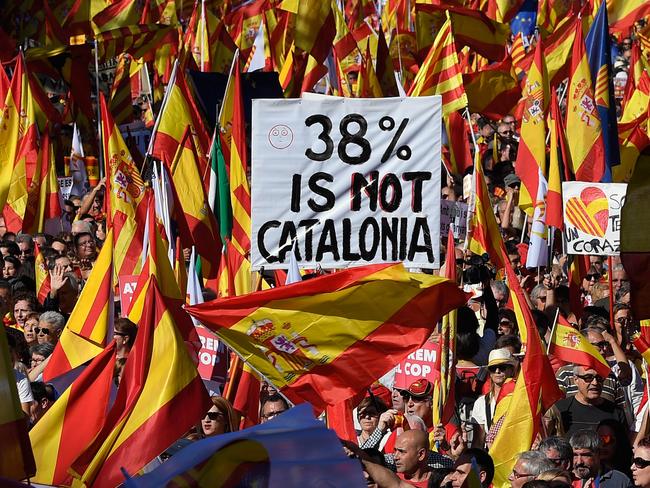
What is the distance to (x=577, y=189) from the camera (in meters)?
12.4

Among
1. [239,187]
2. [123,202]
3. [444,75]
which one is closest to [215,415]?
[239,187]

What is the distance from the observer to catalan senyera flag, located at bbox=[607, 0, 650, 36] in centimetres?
1973

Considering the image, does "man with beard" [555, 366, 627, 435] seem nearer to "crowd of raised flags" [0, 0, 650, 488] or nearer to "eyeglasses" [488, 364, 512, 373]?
"crowd of raised flags" [0, 0, 650, 488]

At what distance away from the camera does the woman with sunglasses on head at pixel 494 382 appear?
9492 millimetres

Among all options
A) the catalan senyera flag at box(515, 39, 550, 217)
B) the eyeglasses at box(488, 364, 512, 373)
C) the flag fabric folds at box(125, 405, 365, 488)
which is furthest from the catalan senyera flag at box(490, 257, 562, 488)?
the catalan senyera flag at box(515, 39, 550, 217)

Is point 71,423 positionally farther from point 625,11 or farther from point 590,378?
point 625,11

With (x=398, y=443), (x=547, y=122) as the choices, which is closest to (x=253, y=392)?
(x=398, y=443)

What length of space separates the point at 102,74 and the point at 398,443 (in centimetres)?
1511

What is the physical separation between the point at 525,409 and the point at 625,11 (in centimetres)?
1175

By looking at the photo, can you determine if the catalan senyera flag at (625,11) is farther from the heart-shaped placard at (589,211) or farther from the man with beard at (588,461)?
the man with beard at (588,461)

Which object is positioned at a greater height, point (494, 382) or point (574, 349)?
point (574, 349)

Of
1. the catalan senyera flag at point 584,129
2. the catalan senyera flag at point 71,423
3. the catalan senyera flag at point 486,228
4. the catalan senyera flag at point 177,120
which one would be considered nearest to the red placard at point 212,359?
the catalan senyera flag at point 71,423

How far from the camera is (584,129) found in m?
14.9

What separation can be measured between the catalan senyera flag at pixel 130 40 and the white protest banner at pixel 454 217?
8.17 meters
